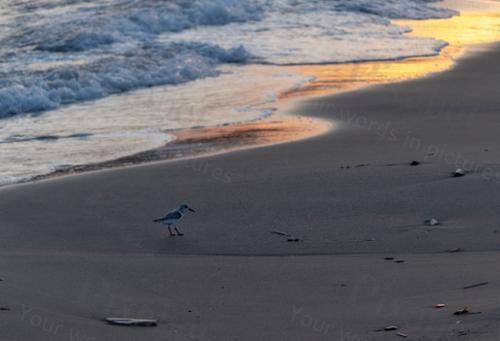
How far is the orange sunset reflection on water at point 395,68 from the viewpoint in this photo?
16844 mm

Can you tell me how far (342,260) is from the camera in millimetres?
7277

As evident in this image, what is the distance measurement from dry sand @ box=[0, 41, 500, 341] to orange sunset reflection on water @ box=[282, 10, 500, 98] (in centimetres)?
464

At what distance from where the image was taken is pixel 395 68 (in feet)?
61.8

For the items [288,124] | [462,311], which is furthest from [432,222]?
[288,124]

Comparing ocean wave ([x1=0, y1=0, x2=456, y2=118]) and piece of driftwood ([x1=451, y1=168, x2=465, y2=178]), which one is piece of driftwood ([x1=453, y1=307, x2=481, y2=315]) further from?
ocean wave ([x1=0, y1=0, x2=456, y2=118])

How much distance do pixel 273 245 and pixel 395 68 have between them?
11.6 m

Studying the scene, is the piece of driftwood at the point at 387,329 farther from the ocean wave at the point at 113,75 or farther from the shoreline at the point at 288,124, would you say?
the ocean wave at the point at 113,75

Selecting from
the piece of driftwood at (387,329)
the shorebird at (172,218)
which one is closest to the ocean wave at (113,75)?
the shorebird at (172,218)

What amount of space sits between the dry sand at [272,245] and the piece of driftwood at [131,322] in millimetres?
73

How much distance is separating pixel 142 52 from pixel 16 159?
8948 millimetres

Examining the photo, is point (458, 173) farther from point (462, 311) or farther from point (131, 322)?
point (131, 322)

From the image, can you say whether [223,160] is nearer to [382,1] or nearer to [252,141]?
[252,141]

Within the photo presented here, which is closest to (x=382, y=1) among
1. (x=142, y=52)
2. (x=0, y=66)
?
(x=142, y=52)

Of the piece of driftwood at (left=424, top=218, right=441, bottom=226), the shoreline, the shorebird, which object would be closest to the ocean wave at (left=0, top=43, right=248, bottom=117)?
the shoreline
